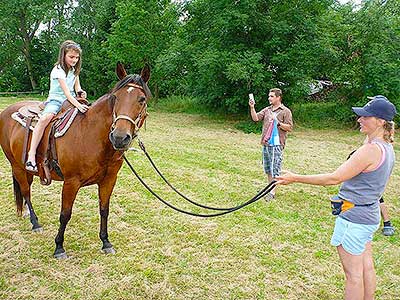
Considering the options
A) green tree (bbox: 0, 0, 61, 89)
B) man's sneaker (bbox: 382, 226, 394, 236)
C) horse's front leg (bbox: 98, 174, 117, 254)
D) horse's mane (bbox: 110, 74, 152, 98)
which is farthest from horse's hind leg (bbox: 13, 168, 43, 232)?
green tree (bbox: 0, 0, 61, 89)

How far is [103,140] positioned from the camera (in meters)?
3.53

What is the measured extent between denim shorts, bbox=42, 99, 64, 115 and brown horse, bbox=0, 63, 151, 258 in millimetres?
351

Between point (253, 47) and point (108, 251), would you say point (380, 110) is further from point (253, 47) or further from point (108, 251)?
point (253, 47)

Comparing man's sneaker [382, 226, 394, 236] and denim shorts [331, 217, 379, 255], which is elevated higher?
denim shorts [331, 217, 379, 255]

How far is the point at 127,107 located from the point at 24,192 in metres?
2.29

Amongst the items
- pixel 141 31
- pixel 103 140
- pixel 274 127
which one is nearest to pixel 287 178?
pixel 103 140

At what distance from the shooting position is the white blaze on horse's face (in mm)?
3082

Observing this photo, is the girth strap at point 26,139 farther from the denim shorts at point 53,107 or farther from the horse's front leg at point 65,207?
the horse's front leg at point 65,207

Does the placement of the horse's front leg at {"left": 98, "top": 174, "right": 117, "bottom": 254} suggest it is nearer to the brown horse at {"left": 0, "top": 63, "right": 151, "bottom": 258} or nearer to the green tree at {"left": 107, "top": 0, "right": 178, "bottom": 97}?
the brown horse at {"left": 0, "top": 63, "right": 151, "bottom": 258}

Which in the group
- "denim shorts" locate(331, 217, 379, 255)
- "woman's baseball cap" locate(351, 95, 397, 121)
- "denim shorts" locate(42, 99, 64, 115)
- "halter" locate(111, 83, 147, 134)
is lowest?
"denim shorts" locate(331, 217, 379, 255)

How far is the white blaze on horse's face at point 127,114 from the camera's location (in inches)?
121

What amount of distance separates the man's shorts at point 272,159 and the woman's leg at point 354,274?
11.0 feet

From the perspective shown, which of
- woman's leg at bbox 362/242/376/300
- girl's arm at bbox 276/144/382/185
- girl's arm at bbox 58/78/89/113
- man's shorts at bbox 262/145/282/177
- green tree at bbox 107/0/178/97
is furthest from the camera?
green tree at bbox 107/0/178/97

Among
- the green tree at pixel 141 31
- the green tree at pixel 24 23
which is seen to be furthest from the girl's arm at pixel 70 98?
the green tree at pixel 24 23
